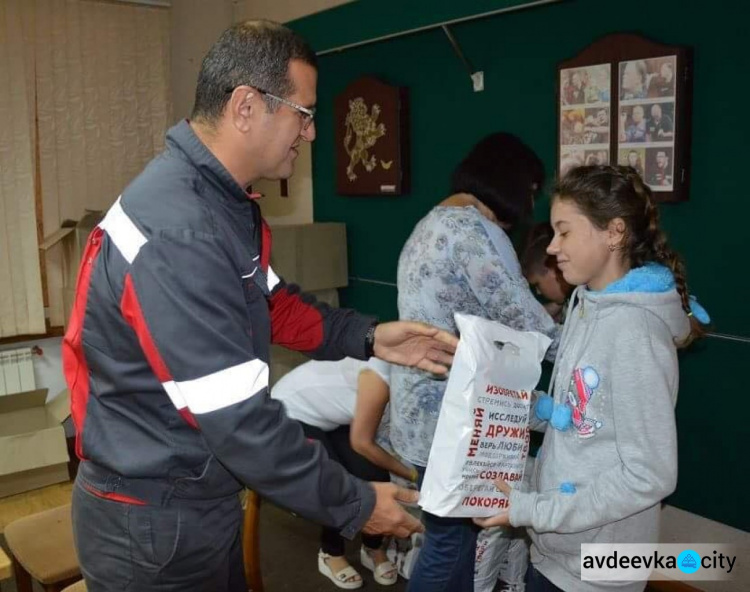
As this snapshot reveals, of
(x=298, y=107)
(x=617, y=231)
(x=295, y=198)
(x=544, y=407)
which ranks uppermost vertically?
(x=298, y=107)

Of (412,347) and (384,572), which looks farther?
(384,572)

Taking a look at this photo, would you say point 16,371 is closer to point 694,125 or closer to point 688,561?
point 688,561

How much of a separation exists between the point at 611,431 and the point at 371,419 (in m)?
0.91

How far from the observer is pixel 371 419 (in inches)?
81.4

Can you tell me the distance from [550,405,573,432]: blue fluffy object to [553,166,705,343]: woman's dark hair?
0.30 metres

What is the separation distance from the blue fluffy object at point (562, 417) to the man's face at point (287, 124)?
2.37 ft

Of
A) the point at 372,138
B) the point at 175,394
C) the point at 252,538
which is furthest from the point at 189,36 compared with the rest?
the point at 175,394

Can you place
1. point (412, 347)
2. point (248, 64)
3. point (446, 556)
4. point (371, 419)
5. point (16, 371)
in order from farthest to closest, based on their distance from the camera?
point (16, 371), point (371, 419), point (446, 556), point (412, 347), point (248, 64)

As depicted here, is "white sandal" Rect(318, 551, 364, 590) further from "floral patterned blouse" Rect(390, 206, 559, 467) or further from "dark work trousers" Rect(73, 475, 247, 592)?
"dark work trousers" Rect(73, 475, 247, 592)

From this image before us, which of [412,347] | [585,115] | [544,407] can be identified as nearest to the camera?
[544,407]

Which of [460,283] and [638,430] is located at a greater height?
[460,283]

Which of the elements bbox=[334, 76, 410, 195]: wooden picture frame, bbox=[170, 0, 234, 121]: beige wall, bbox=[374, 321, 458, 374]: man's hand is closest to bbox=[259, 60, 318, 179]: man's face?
bbox=[374, 321, 458, 374]: man's hand

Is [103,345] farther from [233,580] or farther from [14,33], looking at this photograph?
[14,33]

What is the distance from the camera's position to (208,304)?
3.40 feet
